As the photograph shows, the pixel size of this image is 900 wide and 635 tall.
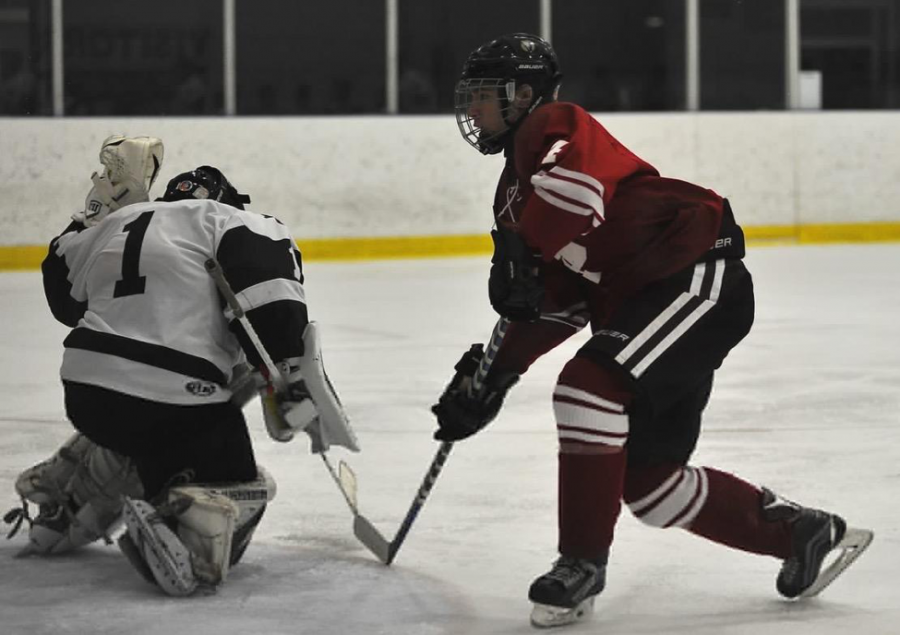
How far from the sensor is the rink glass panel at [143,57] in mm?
10484

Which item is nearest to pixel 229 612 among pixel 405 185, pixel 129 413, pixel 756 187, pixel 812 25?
pixel 129 413

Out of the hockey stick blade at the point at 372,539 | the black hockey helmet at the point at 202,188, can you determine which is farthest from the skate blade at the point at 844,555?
the black hockey helmet at the point at 202,188

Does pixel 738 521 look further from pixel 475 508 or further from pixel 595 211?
pixel 475 508

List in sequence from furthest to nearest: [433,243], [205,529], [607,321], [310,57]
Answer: [310,57] < [433,243] < [205,529] < [607,321]

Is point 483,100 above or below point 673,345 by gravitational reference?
above

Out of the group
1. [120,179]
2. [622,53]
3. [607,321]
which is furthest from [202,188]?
[622,53]

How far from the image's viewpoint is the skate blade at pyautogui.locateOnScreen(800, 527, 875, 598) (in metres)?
2.83

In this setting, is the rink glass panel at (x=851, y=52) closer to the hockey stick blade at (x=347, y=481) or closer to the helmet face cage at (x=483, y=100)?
the hockey stick blade at (x=347, y=481)

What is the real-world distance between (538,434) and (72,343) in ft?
5.99

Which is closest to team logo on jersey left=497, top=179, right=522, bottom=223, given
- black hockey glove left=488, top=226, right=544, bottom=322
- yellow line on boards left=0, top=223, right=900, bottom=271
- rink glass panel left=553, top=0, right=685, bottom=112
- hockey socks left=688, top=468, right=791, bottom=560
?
black hockey glove left=488, top=226, right=544, bottom=322

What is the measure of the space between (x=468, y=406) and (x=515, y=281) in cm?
32

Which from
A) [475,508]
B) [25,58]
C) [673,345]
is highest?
[25,58]

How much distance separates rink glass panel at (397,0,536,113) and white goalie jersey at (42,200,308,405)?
829cm

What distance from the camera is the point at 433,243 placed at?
10703 mm
